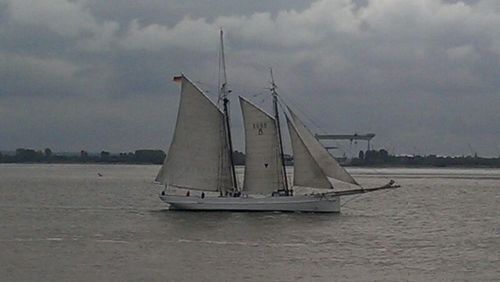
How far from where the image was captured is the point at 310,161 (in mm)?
57688

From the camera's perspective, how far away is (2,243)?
138ft

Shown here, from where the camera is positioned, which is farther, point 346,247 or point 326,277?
point 346,247

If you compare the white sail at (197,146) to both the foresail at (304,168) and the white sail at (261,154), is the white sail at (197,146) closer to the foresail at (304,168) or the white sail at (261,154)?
the white sail at (261,154)

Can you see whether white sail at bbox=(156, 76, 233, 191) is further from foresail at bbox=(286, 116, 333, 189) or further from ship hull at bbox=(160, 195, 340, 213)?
foresail at bbox=(286, 116, 333, 189)

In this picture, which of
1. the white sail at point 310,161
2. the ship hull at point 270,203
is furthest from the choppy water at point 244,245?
the white sail at point 310,161

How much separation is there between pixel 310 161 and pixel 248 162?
12.9ft

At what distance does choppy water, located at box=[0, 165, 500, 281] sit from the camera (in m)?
32.8

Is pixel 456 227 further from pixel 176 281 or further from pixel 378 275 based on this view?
pixel 176 281

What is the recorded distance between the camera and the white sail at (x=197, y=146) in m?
59.3

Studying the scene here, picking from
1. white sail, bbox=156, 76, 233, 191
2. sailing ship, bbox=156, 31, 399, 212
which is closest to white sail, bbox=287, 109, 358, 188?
sailing ship, bbox=156, 31, 399, 212

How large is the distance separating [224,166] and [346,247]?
19850 millimetres

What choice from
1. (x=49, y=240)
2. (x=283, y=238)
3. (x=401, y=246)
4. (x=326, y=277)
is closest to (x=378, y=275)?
(x=326, y=277)

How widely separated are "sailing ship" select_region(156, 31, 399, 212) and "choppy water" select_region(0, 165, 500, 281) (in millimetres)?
1115

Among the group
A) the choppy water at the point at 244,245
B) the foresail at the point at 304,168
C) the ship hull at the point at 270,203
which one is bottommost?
the choppy water at the point at 244,245
